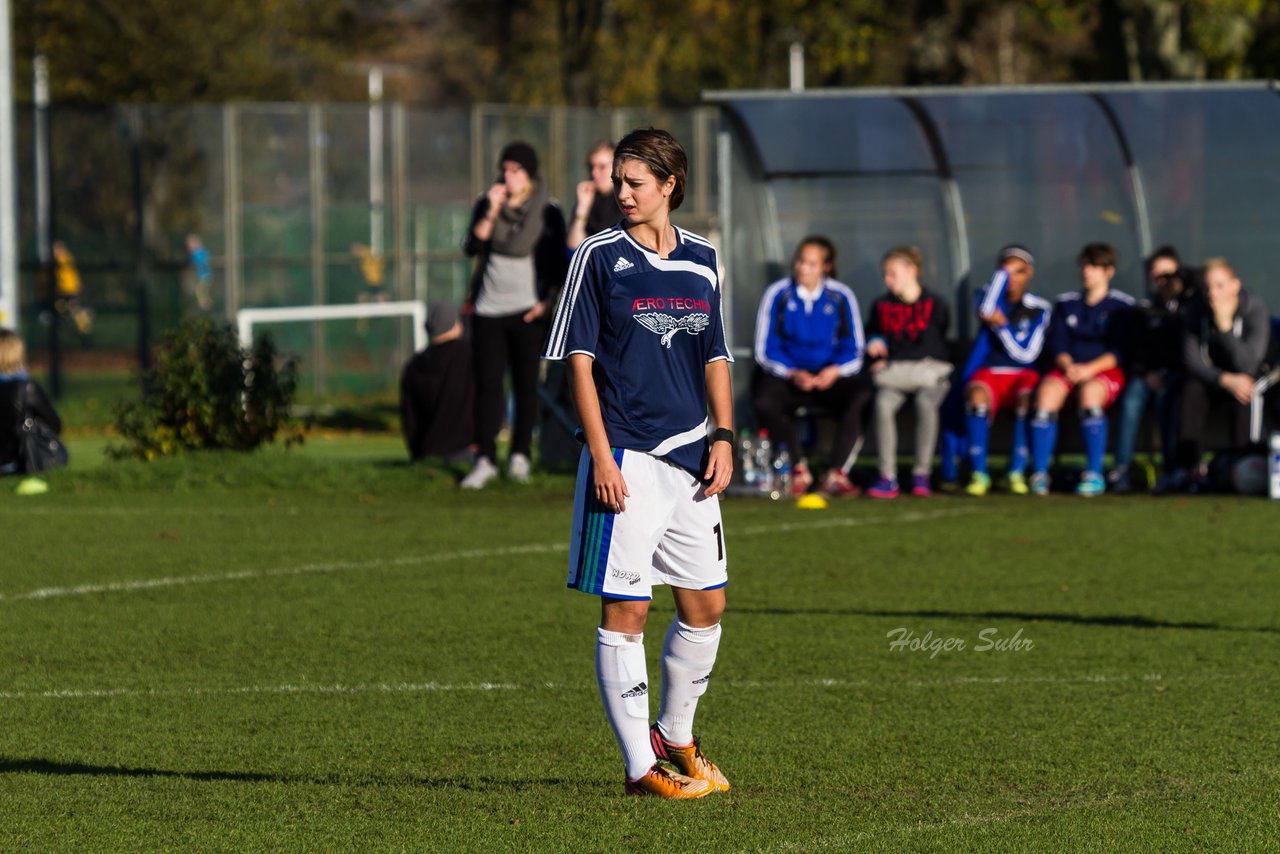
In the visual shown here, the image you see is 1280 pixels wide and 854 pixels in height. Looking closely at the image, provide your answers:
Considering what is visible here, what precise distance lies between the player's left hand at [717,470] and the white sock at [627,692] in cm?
46

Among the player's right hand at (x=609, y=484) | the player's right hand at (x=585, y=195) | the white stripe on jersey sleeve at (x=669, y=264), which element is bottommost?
the player's right hand at (x=609, y=484)

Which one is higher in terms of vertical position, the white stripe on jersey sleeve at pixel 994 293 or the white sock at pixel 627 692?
the white stripe on jersey sleeve at pixel 994 293

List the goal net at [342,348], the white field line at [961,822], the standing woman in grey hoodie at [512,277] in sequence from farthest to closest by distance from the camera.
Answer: the goal net at [342,348] < the standing woman in grey hoodie at [512,277] < the white field line at [961,822]

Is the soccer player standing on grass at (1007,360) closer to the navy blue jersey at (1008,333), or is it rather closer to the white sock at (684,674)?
the navy blue jersey at (1008,333)

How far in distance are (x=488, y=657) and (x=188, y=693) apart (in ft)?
4.08

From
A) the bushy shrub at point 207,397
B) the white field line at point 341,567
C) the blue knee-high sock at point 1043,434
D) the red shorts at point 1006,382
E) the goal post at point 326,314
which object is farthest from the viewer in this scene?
the goal post at point 326,314

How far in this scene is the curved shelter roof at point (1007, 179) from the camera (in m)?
15.7

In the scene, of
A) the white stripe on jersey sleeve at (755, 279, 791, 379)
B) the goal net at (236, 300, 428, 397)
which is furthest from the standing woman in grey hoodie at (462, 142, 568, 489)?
the goal net at (236, 300, 428, 397)

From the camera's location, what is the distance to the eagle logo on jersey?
18.4ft

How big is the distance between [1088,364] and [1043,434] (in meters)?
0.61

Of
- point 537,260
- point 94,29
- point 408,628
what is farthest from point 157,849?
point 94,29

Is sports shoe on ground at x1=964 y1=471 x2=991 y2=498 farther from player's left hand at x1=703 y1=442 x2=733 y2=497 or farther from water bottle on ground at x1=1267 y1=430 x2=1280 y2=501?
player's left hand at x1=703 y1=442 x2=733 y2=497

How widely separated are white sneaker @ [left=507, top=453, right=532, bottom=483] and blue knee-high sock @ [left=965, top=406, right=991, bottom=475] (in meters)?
2.99

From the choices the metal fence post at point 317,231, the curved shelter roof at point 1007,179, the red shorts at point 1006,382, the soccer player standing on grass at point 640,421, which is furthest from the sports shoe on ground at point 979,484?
the metal fence post at point 317,231
